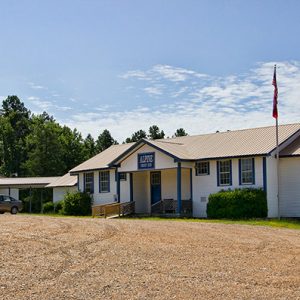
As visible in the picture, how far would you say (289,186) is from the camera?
3117 centimetres

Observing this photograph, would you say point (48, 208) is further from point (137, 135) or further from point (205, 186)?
point (137, 135)

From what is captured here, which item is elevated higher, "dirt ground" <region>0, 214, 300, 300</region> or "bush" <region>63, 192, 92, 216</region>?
"bush" <region>63, 192, 92, 216</region>

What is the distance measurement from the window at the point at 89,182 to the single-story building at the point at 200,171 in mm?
161

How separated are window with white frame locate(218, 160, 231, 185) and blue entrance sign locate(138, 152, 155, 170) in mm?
4129

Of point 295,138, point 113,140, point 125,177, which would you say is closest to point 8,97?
point 113,140

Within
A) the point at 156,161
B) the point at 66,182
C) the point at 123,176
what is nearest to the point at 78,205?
the point at 123,176

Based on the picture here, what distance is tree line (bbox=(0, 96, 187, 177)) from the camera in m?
70.7

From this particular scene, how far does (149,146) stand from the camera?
1387 inches

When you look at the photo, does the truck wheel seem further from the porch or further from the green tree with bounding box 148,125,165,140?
the green tree with bounding box 148,125,165,140

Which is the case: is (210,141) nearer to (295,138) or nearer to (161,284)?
(295,138)

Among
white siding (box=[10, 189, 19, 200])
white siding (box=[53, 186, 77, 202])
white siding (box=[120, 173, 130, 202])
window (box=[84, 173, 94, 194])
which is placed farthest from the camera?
white siding (box=[10, 189, 19, 200])

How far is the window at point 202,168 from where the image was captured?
33.7 m

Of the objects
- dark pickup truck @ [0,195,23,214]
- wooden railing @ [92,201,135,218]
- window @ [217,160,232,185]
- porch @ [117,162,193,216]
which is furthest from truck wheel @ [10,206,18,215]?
window @ [217,160,232,185]

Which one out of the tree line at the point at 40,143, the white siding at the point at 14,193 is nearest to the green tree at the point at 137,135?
the tree line at the point at 40,143
